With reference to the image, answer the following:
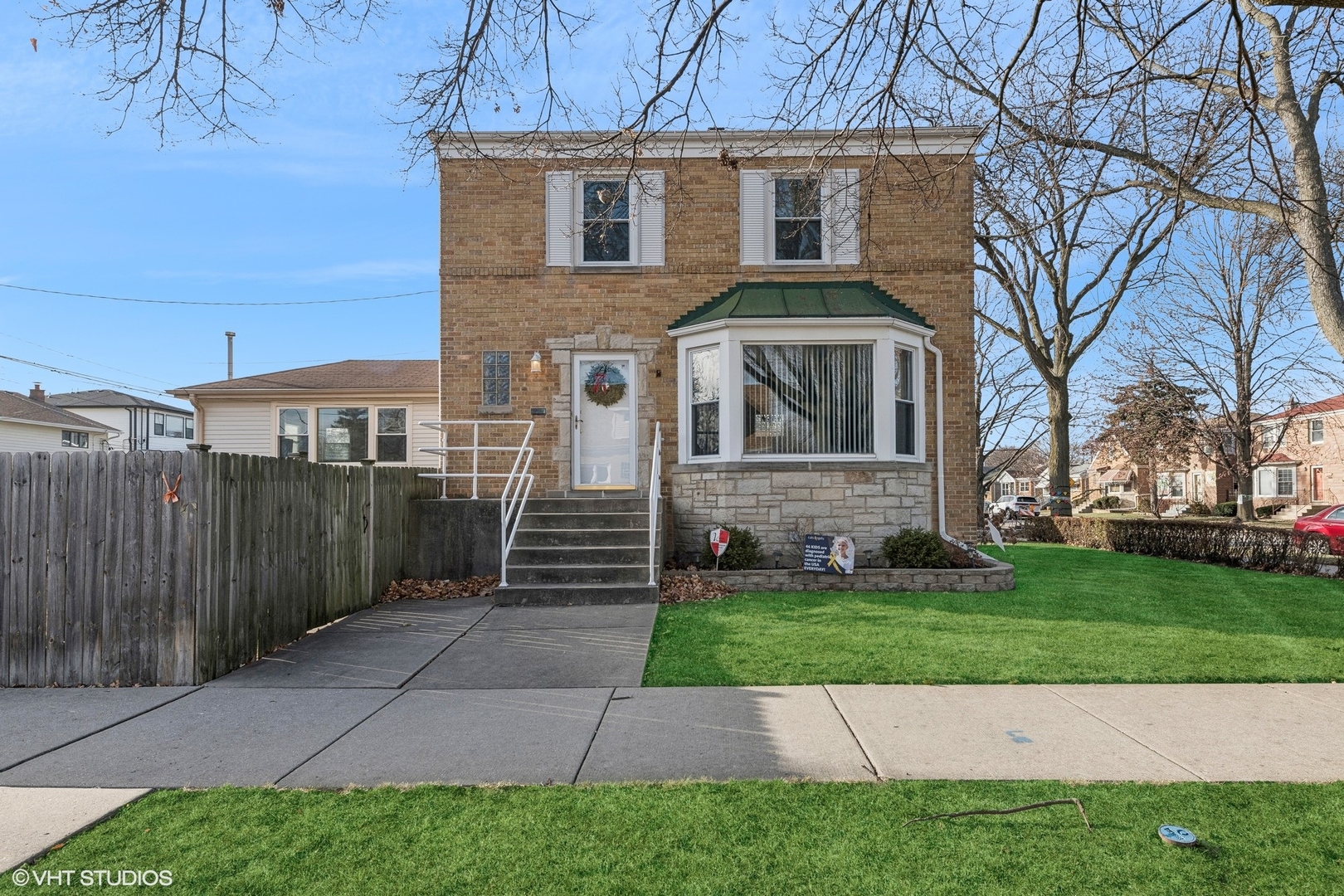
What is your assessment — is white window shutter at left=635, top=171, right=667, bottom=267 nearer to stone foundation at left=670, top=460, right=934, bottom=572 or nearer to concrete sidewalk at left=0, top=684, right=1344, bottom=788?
stone foundation at left=670, top=460, right=934, bottom=572

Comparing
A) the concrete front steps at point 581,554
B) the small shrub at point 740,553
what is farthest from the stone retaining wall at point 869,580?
the concrete front steps at point 581,554

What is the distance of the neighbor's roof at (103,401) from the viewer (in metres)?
48.1

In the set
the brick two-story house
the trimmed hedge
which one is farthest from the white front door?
the trimmed hedge

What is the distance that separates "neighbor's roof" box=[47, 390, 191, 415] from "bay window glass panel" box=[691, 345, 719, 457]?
49.9 metres

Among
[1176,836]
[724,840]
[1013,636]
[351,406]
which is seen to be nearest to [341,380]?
[351,406]

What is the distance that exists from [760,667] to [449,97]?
4564mm

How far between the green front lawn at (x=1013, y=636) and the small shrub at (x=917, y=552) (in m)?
0.84

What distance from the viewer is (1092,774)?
153 inches

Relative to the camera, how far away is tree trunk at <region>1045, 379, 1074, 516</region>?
71.8 feet

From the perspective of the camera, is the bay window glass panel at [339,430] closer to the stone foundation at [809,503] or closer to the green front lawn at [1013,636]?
the stone foundation at [809,503]

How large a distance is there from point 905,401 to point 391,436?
1176 centimetres

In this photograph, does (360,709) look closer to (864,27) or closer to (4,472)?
(4,472)

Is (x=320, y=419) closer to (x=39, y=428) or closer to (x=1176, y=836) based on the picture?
(x=1176, y=836)

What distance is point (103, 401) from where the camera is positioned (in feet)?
161
